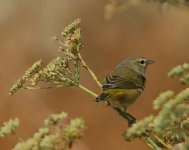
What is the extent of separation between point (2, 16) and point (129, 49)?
2732mm

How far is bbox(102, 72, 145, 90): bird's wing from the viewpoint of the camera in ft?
14.2

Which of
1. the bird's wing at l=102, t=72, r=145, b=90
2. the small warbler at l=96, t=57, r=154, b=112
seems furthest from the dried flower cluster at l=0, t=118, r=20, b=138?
the bird's wing at l=102, t=72, r=145, b=90

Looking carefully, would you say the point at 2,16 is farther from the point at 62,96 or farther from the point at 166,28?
the point at 166,28

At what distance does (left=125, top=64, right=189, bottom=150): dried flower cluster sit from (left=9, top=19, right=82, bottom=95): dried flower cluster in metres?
0.52

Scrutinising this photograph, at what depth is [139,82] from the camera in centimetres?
477

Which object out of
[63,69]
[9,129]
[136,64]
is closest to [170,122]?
[9,129]

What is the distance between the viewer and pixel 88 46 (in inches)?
630

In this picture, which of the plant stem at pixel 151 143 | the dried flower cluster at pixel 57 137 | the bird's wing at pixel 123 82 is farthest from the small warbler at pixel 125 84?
the dried flower cluster at pixel 57 137

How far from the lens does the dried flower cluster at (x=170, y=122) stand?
7.18 feet

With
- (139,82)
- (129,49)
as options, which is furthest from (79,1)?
(139,82)

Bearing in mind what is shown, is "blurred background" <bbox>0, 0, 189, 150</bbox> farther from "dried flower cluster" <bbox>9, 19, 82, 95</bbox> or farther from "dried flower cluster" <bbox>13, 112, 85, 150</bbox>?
"dried flower cluster" <bbox>13, 112, 85, 150</bbox>

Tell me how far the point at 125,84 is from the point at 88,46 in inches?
450

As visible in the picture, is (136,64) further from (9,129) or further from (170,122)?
(170,122)

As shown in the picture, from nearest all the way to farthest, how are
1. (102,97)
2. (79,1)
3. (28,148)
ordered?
(28,148)
(102,97)
(79,1)
